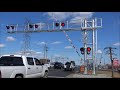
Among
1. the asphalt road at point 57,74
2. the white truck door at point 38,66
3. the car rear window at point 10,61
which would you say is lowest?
the asphalt road at point 57,74

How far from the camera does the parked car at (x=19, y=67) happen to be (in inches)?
565

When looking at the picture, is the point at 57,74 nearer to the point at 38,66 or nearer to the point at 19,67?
the point at 38,66

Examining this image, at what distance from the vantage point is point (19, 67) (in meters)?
15.0

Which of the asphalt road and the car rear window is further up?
the car rear window

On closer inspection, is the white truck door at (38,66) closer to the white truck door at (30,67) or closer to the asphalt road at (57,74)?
the white truck door at (30,67)

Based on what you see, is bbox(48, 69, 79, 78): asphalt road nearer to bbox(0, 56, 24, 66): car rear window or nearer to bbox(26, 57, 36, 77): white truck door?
bbox(26, 57, 36, 77): white truck door

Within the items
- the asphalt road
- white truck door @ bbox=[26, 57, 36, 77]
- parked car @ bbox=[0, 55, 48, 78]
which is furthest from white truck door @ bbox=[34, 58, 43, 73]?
the asphalt road

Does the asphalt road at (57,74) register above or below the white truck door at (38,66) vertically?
below

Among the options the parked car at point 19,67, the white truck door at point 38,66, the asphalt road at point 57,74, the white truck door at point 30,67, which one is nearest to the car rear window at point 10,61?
the parked car at point 19,67

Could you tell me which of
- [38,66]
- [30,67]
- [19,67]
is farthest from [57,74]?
[19,67]

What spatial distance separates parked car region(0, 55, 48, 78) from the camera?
47.1ft
